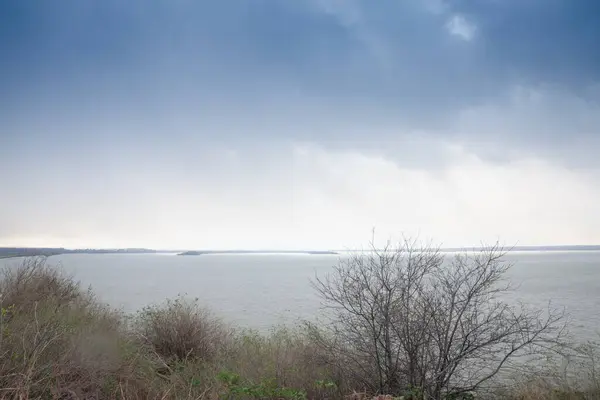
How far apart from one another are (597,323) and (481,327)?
18.6 metres

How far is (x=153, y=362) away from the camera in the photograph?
400 inches

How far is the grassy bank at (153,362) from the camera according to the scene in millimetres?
6719

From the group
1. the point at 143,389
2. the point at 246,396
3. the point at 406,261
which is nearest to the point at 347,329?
the point at 406,261

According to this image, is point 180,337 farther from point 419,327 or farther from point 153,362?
point 419,327

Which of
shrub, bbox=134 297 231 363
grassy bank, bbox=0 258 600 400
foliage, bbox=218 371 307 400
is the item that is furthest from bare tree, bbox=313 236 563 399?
shrub, bbox=134 297 231 363

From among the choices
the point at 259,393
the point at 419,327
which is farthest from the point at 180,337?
the point at 419,327

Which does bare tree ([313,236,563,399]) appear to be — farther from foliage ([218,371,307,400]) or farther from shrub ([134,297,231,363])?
shrub ([134,297,231,363])

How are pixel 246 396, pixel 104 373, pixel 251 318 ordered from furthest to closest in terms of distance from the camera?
pixel 251 318 < pixel 246 396 < pixel 104 373

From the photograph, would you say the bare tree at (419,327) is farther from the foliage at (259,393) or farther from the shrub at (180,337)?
the shrub at (180,337)

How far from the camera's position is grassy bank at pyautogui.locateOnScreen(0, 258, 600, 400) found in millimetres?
6719

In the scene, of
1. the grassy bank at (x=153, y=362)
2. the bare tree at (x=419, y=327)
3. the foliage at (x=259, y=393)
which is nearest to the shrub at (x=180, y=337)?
the grassy bank at (x=153, y=362)

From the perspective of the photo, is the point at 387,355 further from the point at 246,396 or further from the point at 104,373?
the point at 104,373

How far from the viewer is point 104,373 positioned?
7.31 m

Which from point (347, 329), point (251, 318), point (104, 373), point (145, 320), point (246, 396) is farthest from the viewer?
point (251, 318)
